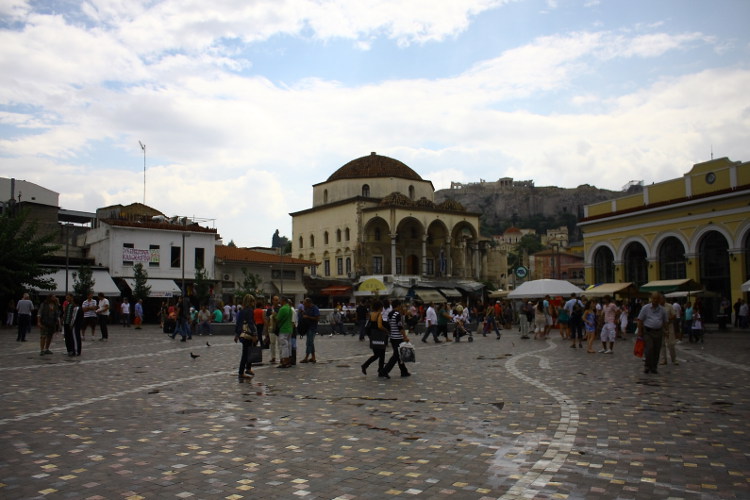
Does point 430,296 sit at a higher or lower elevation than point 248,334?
higher

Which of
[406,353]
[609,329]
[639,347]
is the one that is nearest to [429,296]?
[609,329]

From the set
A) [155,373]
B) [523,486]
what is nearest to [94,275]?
[155,373]

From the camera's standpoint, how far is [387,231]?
5838cm

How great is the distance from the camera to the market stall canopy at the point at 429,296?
161 feet

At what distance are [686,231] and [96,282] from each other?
3428cm

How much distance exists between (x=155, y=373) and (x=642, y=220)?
32.0m

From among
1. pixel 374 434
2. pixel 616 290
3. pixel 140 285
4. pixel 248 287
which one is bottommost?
pixel 374 434

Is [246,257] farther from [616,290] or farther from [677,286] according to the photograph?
[677,286]

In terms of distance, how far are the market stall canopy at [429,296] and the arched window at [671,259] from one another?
17.0 m

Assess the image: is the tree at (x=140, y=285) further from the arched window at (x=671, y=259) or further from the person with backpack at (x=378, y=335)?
the arched window at (x=671, y=259)

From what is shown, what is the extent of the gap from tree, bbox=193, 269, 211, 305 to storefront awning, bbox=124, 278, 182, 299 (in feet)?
4.36

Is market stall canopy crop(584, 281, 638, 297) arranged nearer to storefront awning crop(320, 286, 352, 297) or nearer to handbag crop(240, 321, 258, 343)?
handbag crop(240, 321, 258, 343)

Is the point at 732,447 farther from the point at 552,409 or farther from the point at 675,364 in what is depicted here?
the point at 675,364

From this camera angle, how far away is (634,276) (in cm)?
3847
